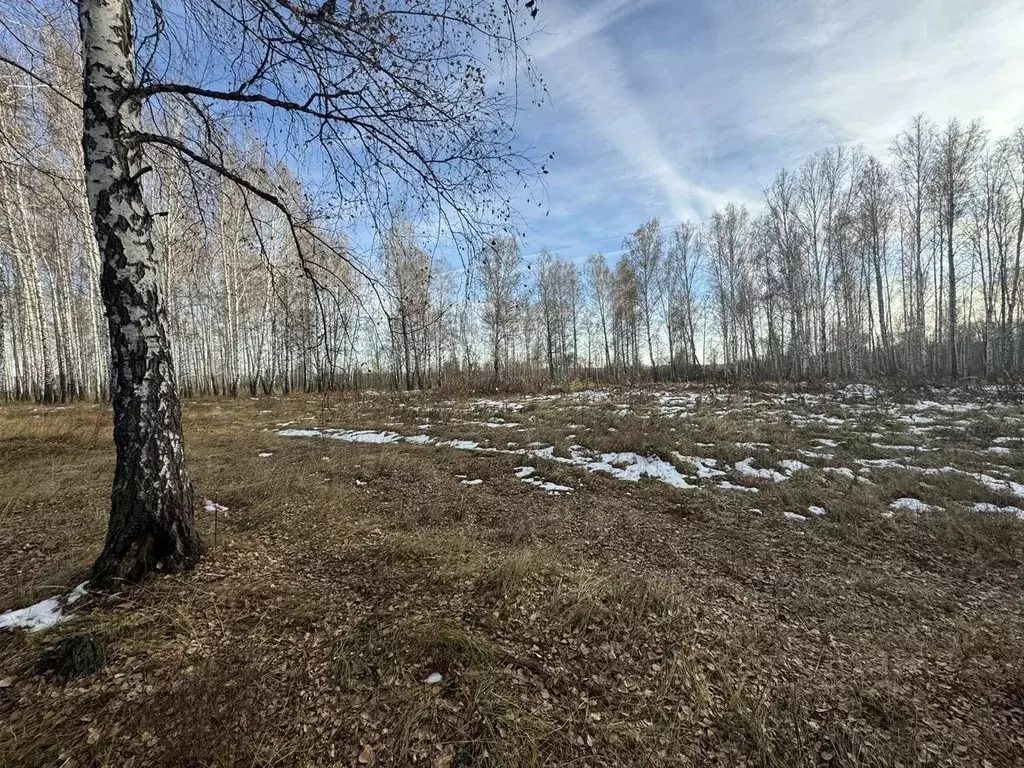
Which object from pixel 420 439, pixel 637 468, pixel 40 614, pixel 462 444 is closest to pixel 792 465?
pixel 637 468

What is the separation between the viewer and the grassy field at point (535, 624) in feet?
6.23

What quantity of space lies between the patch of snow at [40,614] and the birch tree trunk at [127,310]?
15 centimetres

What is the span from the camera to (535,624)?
2668 mm

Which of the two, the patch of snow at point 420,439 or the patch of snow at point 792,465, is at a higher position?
the patch of snow at point 420,439

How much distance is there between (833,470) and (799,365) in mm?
25491

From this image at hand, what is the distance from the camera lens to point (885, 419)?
1106cm

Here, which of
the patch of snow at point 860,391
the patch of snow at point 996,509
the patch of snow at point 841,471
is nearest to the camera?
the patch of snow at point 996,509

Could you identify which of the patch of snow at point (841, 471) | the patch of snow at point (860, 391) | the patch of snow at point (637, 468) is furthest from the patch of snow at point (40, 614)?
the patch of snow at point (860, 391)

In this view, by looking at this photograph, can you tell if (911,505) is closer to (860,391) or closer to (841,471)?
(841,471)

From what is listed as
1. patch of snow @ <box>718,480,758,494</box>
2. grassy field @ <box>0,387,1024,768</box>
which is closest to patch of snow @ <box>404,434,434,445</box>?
grassy field @ <box>0,387,1024,768</box>

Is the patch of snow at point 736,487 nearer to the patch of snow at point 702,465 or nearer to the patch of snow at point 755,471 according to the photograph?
the patch of snow at point 702,465

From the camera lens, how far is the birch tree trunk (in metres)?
2.63

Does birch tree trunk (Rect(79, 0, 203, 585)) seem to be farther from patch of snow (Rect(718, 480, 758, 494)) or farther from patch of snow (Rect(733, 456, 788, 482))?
patch of snow (Rect(733, 456, 788, 482))

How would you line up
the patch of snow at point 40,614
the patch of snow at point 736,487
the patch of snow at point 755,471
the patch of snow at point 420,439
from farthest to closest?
the patch of snow at point 420,439, the patch of snow at point 755,471, the patch of snow at point 736,487, the patch of snow at point 40,614
